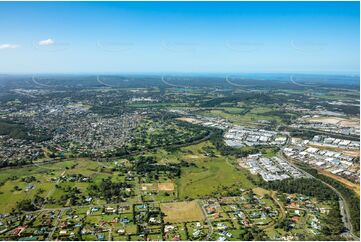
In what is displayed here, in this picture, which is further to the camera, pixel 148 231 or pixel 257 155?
pixel 257 155

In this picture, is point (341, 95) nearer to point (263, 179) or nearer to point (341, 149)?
point (341, 149)

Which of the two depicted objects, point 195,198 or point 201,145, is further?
point 201,145

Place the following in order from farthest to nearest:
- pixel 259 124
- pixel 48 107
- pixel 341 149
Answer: pixel 48 107 → pixel 259 124 → pixel 341 149

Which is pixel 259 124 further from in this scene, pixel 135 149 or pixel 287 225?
pixel 287 225

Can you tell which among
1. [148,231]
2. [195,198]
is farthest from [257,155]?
[148,231]

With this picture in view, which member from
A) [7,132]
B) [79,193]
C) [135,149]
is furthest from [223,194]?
[7,132]

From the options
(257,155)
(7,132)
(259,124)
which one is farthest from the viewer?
(259,124)
